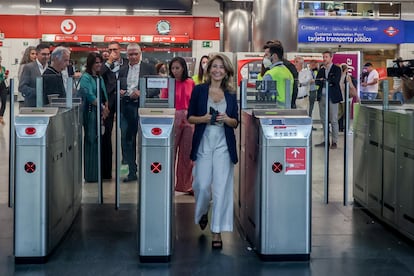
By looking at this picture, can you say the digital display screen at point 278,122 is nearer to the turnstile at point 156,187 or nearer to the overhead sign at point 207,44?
the turnstile at point 156,187

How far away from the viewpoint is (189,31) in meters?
21.3

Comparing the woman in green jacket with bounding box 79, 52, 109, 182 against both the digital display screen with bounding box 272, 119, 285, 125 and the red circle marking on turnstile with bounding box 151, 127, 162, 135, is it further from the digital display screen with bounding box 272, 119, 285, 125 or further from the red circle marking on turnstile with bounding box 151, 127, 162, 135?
the digital display screen with bounding box 272, 119, 285, 125

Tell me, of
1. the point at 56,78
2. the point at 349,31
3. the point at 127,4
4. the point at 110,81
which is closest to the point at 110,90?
the point at 110,81

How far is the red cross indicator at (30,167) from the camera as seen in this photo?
4.41 meters

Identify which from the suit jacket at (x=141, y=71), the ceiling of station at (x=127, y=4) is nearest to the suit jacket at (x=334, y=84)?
the suit jacket at (x=141, y=71)

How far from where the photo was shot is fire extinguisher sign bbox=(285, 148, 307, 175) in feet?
14.8

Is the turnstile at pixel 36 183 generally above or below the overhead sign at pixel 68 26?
below

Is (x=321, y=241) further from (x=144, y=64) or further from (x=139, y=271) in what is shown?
(x=144, y=64)

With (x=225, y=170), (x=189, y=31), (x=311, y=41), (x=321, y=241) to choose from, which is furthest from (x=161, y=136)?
(x=311, y=41)

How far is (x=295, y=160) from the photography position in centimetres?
452

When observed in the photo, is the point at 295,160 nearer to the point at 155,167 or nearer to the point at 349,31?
the point at 155,167

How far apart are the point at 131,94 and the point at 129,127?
42 centimetres

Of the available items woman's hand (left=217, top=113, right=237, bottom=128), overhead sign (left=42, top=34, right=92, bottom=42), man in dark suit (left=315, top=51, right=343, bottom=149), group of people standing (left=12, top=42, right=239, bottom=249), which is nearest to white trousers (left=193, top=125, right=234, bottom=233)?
group of people standing (left=12, top=42, right=239, bottom=249)

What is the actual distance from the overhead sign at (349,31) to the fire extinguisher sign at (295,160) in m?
18.0
